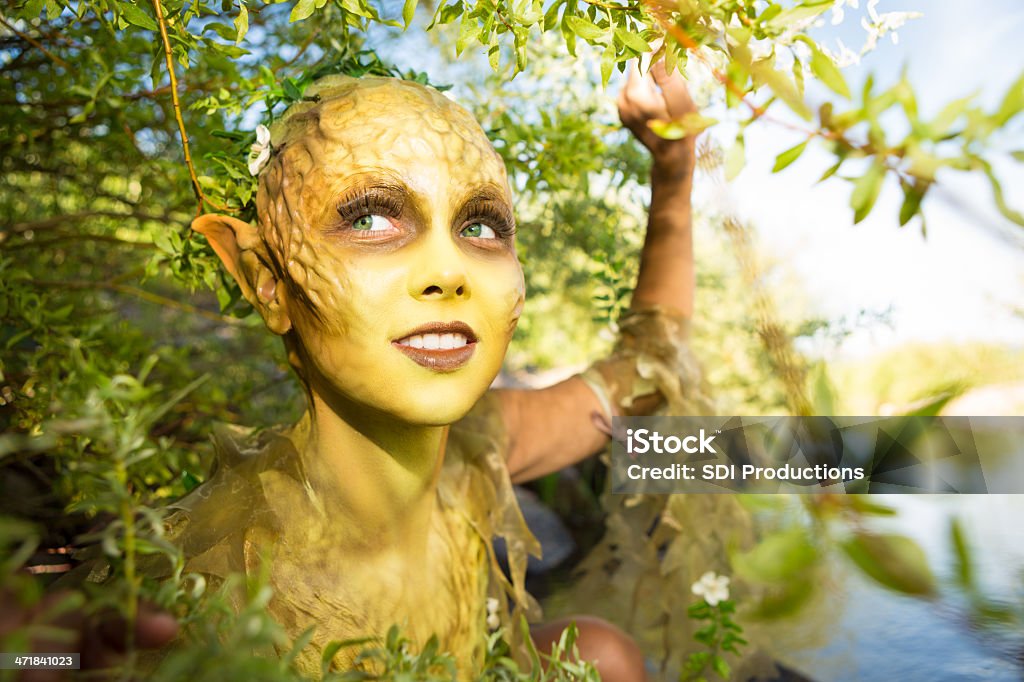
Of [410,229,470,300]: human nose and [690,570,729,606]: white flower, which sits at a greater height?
[410,229,470,300]: human nose

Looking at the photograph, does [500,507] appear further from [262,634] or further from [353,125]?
[262,634]

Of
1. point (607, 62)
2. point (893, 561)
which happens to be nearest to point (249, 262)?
point (607, 62)

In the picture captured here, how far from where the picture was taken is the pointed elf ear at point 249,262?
100cm

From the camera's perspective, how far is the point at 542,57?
184 cm

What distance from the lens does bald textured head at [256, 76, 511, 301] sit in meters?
0.92

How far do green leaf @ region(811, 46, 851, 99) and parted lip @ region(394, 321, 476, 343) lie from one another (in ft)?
1.69

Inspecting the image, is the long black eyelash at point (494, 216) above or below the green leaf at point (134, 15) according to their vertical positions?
below

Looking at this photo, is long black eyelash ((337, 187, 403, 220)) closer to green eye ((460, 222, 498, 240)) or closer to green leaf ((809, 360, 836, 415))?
green eye ((460, 222, 498, 240))

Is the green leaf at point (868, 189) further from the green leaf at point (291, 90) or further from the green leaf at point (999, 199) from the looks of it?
the green leaf at point (291, 90)

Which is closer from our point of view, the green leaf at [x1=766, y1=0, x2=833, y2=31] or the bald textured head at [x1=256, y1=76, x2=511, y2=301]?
the green leaf at [x1=766, y1=0, x2=833, y2=31]

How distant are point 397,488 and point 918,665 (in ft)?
3.40

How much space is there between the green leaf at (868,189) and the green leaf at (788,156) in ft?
0.16

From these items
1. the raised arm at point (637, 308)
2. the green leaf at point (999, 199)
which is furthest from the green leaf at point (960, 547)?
the raised arm at point (637, 308)
